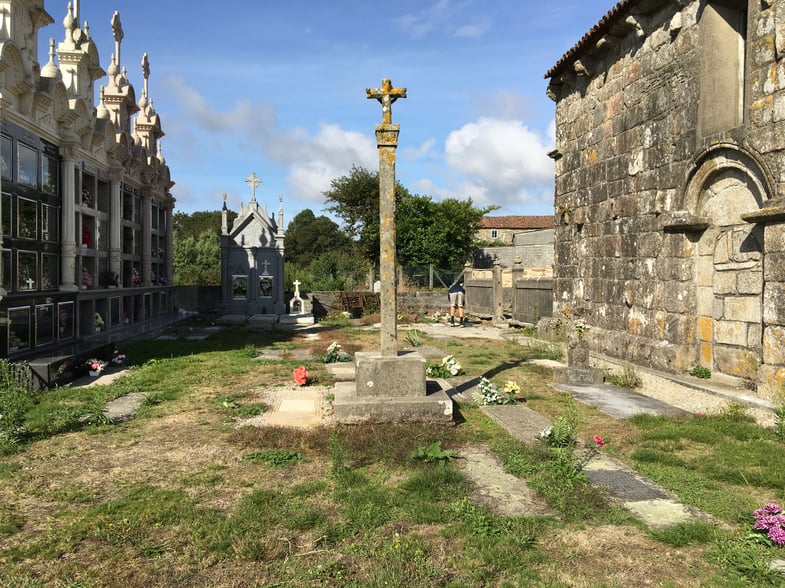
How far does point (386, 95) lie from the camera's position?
739 centimetres

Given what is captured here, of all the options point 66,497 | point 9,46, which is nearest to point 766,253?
point 66,497

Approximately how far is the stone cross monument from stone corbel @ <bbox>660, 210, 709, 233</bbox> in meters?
5.06

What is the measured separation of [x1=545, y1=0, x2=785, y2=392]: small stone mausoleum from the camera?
7391 millimetres

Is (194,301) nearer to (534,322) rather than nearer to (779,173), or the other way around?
(534,322)

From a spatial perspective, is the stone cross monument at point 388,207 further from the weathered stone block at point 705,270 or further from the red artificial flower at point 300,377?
the weathered stone block at point 705,270

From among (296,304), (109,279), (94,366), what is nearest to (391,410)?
(94,366)

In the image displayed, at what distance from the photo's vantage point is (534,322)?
17.5 metres

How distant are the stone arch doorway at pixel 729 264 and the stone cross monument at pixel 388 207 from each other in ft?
16.6

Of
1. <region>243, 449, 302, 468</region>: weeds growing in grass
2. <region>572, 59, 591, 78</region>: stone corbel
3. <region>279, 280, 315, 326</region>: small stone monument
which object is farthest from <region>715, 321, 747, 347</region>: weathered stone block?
<region>279, 280, 315, 326</region>: small stone monument

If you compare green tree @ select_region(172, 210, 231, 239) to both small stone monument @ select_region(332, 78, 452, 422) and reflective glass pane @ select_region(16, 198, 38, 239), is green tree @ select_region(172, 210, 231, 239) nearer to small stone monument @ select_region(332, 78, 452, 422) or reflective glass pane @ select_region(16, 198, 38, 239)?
reflective glass pane @ select_region(16, 198, 38, 239)

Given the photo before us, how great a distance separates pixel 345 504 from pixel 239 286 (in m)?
19.3

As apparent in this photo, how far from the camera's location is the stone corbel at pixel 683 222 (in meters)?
8.93

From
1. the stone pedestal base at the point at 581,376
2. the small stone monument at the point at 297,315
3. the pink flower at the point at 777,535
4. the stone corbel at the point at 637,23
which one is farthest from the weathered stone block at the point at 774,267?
the small stone monument at the point at 297,315

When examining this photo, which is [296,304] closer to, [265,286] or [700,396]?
[265,286]
